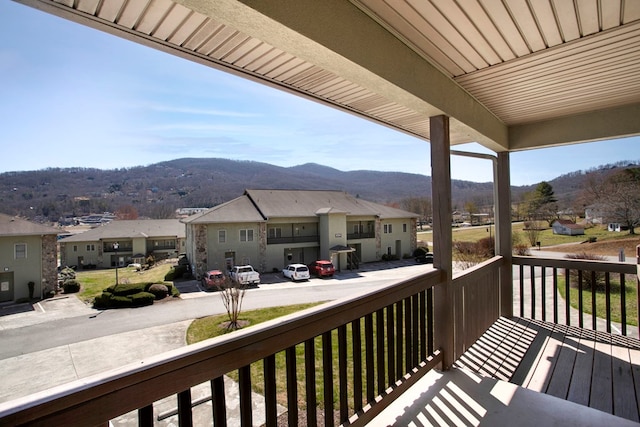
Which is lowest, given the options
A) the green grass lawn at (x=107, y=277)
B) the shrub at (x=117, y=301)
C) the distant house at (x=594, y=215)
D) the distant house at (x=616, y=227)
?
the shrub at (x=117, y=301)

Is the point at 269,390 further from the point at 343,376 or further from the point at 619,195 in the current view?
the point at 619,195

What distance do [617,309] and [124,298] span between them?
11897 mm

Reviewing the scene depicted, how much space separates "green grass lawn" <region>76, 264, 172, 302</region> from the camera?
7.73m

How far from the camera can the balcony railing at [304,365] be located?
2.11ft

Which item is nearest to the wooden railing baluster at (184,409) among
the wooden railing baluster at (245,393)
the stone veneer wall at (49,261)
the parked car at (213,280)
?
the wooden railing baluster at (245,393)

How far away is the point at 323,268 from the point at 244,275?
10.8 ft

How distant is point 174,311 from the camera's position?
8.71 meters

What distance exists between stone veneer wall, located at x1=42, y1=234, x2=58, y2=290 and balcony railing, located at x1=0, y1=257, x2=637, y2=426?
5507 mm

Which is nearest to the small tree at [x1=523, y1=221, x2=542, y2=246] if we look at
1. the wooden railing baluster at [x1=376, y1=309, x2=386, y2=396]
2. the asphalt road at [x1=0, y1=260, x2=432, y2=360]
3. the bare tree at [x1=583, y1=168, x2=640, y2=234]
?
the bare tree at [x1=583, y1=168, x2=640, y2=234]

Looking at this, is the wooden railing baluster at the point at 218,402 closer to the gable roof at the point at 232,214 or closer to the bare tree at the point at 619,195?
the bare tree at the point at 619,195

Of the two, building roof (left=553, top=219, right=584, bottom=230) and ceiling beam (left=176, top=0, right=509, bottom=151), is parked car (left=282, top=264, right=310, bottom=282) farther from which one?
ceiling beam (left=176, top=0, right=509, bottom=151)

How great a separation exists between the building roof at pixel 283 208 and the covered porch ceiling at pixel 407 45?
9175mm

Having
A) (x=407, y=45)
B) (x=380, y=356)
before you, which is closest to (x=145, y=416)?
(x=380, y=356)

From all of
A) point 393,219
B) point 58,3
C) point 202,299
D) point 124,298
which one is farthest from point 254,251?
point 58,3
